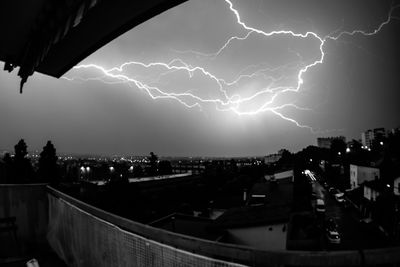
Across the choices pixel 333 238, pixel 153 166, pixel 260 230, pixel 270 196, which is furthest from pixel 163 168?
pixel 260 230

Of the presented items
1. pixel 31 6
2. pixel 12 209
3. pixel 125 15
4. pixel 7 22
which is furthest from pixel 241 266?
pixel 12 209

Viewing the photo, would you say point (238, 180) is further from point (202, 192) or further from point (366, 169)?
point (366, 169)

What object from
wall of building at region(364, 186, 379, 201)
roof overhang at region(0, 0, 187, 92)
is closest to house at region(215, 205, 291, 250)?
roof overhang at region(0, 0, 187, 92)

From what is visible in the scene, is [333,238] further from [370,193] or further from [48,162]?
[48,162]

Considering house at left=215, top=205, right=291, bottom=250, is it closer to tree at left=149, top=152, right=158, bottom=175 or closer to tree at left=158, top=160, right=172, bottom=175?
tree at left=158, top=160, right=172, bottom=175

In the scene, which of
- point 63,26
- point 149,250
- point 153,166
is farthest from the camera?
point 153,166

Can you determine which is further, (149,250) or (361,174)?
(361,174)

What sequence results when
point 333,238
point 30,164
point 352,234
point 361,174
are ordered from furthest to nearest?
point 361,174, point 30,164, point 352,234, point 333,238
